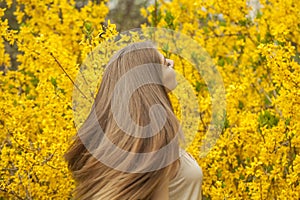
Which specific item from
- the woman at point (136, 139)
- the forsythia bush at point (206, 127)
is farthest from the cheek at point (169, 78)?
the forsythia bush at point (206, 127)

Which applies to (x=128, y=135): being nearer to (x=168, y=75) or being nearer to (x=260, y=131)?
(x=168, y=75)

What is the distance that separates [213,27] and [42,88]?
8.53 feet

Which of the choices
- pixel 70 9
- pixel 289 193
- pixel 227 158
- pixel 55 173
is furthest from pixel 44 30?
pixel 289 193

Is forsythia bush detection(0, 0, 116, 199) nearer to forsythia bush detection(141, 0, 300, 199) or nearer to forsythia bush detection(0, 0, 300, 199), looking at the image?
forsythia bush detection(0, 0, 300, 199)

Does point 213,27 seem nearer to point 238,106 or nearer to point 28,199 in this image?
point 238,106

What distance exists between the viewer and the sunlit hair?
250cm

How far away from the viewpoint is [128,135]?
2547mm

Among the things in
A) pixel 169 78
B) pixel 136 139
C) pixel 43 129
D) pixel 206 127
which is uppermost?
pixel 169 78

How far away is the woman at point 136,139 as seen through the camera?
8.23 feet

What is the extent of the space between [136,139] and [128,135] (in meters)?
0.04

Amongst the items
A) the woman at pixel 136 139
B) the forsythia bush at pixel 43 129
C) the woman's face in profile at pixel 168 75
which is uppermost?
the woman's face in profile at pixel 168 75

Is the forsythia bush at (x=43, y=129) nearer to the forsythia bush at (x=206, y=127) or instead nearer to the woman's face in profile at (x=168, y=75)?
the forsythia bush at (x=206, y=127)

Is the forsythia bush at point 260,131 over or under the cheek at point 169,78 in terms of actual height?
under

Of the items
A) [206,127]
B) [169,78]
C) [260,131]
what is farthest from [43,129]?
[169,78]
